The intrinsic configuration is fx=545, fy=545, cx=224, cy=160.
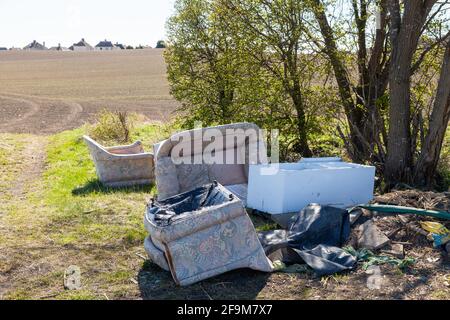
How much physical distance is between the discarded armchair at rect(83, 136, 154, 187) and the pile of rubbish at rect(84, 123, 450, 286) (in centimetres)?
148

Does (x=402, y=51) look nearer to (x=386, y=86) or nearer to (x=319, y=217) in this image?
(x=386, y=86)

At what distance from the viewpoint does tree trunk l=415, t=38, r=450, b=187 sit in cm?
724

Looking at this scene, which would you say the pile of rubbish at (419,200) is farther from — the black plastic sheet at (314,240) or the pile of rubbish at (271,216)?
the black plastic sheet at (314,240)

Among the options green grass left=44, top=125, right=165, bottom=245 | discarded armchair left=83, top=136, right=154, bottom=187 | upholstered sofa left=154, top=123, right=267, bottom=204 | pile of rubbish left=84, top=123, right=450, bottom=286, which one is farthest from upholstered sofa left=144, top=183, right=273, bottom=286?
discarded armchair left=83, top=136, right=154, bottom=187

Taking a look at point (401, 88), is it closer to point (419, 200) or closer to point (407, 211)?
point (419, 200)

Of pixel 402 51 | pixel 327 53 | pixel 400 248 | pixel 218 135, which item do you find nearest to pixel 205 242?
pixel 400 248

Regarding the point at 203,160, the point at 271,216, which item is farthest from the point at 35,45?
the point at 271,216

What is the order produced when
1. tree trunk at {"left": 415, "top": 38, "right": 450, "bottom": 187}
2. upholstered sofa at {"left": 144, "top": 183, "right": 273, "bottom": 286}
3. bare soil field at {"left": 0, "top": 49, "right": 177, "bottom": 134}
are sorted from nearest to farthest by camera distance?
1. upholstered sofa at {"left": 144, "top": 183, "right": 273, "bottom": 286}
2. tree trunk at {"left": 415, "top": 38, "right": 450, "bottom": 187}
3. bare soil field at {"left": 0, "top": 49, "right": 177, "bottom": 134}

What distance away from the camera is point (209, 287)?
14.8 ft

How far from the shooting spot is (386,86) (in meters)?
9.09

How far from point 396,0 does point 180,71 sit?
6015mm

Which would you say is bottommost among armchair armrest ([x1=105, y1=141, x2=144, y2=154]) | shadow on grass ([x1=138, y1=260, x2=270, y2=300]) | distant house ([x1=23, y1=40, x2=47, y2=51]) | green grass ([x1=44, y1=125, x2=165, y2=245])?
shadow on grass ([x1=138, y1=260, x2=270, y2=300])

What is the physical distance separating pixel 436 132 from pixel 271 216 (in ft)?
9.34

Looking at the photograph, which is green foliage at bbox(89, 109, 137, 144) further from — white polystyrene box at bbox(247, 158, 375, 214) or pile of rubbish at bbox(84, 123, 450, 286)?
white polystyrene box at bbox(247, 158, 375, 214)
